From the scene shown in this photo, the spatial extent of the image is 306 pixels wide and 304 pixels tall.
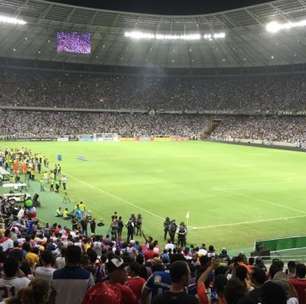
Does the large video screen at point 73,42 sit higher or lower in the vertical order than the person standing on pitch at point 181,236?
higher

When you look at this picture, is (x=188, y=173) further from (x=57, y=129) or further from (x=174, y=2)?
(x=57, y=129)

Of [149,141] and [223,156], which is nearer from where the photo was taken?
[223,156]

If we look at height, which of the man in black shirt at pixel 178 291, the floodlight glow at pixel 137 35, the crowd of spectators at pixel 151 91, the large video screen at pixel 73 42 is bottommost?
the man in black shirt at pixel 178 291

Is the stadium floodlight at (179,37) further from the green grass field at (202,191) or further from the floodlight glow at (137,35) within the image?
the green grass field at (202,191)

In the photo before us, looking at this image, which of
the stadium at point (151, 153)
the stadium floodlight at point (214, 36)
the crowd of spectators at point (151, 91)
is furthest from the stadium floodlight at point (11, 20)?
the stadium floodlight at point (214, 36)

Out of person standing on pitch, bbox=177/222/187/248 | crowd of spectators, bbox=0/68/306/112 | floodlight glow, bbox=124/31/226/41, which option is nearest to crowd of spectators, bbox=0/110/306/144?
crowd of spectators, bbox=0/68/306/112

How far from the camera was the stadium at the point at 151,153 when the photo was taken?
26.6ft

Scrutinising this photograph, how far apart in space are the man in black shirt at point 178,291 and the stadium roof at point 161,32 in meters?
63.4

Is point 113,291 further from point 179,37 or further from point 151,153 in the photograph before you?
point 179,37

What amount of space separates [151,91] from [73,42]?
98.3 feet

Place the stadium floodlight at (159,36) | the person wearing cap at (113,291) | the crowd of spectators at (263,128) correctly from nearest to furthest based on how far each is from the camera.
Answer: the person wearing cap at (113,291) < the crowd of spectators at (263,128) < the stadium floodlight at (159,36)

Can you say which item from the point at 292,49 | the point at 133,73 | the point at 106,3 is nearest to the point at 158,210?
the point at 106,3

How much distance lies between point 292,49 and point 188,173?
1896 inches

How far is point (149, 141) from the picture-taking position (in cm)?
8656
